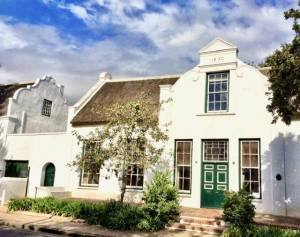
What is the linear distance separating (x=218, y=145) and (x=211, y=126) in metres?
1.05

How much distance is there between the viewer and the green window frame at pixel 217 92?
56.6ft

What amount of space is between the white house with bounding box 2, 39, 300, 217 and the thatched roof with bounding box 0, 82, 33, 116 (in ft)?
29.1

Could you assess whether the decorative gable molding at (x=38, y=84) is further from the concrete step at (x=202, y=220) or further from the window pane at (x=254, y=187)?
the window pane at (x=254, y=187)

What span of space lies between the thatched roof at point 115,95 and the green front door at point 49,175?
130 inches

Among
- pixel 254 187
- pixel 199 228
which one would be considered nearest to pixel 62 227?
pixel 199 228

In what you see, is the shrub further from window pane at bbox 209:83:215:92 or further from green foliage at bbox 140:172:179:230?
window pane at bbox 209:83:215:92

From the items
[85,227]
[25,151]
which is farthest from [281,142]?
[25,151]

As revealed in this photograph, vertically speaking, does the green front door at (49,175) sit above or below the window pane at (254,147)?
below

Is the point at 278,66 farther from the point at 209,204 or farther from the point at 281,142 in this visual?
the point at 209,204

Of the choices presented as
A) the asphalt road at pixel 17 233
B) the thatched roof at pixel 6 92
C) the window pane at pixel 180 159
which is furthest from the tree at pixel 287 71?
the thatched roof at pixel 6 92

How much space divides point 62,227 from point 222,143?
8807mm

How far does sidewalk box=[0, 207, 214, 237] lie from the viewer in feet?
39.3

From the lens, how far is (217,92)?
57.4 feet

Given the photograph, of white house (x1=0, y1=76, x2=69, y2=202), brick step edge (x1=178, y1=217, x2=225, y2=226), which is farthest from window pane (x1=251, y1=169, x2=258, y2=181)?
white house (x1=0, y1=76, x2=69, y2=202)
